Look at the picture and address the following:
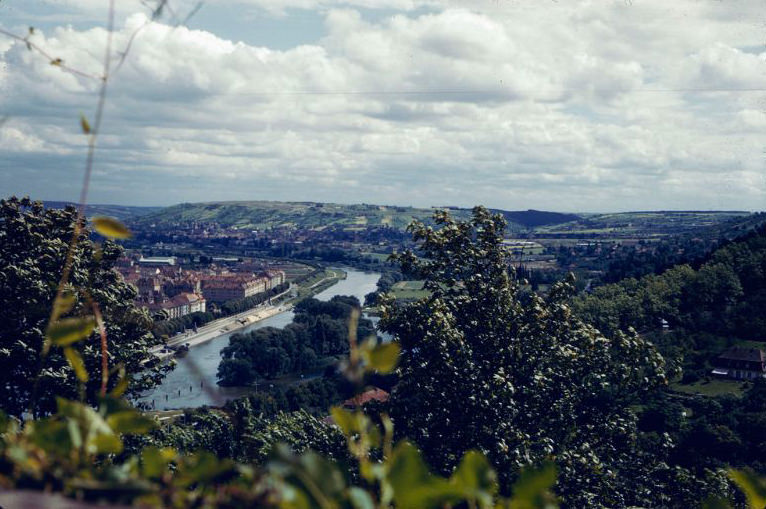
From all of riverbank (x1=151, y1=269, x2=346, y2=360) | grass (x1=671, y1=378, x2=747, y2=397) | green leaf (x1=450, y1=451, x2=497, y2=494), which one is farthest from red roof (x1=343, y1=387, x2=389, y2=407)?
riverbank (x1=151, y1=269, x2=346, y2=360)

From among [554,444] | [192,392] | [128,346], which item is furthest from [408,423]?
[192,392]

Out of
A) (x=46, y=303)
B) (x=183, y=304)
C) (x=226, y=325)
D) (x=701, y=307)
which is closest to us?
(x=46, y=303)

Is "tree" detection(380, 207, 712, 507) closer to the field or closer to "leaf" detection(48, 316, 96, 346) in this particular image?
"leaf" detection(48, 316, 96, 346)

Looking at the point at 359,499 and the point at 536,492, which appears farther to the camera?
the point at 536,492

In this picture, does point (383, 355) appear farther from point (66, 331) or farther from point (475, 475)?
point (66, 331)

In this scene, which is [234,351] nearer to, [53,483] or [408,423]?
[408,423]

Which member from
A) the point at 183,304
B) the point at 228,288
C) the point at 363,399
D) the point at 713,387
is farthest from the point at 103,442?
the point at 228,288

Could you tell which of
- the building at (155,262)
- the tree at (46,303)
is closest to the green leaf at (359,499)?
the tree at (46,303)
